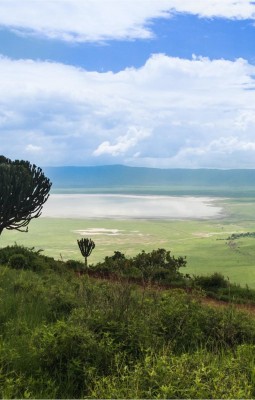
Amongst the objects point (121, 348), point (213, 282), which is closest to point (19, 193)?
→ point (213, 282)

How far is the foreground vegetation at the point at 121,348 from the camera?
5.88m

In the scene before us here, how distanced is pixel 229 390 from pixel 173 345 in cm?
192

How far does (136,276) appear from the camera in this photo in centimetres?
1836

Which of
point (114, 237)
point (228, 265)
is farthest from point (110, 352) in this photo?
point (114, 237)

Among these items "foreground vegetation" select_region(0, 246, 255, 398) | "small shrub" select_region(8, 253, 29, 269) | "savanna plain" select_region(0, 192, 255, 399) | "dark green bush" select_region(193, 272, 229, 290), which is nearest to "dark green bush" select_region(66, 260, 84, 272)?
"small shrub" select_region(8, 253, 29, 269)

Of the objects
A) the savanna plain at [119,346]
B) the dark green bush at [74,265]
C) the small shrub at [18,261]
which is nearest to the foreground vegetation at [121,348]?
the savanna plain at [119,346]

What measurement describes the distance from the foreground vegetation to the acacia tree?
38.8 feet

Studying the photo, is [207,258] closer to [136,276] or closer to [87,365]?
[136,276]

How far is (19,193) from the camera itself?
73.0 feet

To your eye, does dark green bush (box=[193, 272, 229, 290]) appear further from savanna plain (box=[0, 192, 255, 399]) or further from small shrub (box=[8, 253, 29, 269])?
savanna plain (box=[0, 192, 255, 399])

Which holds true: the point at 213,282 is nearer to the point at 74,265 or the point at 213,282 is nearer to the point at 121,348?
the point at 74,265

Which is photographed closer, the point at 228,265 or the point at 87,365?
the point at 87,365

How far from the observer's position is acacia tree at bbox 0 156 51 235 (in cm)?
2192

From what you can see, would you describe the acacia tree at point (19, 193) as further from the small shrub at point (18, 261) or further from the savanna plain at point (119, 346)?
the savanna plain at point (119, 346)
